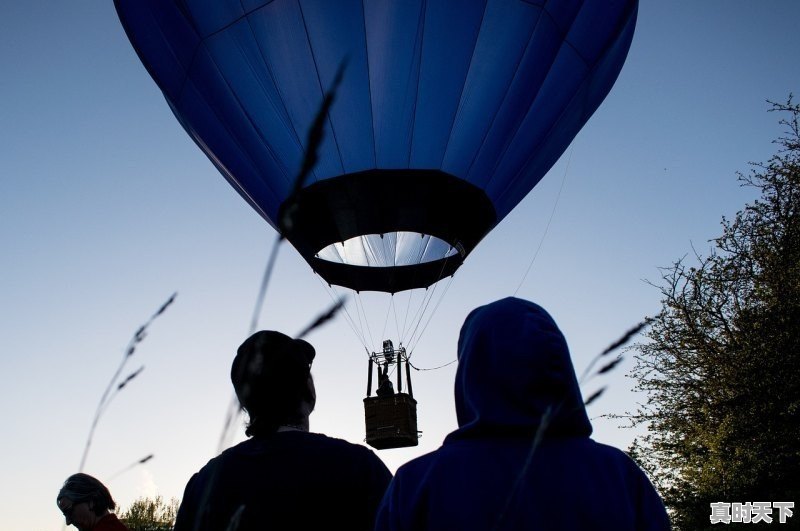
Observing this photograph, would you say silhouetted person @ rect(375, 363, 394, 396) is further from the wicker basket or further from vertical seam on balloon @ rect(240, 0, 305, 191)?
vertical seam on balloon @ rect(240, 0, 305, 191)

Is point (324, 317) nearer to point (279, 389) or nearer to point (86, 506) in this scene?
point (279, 389)

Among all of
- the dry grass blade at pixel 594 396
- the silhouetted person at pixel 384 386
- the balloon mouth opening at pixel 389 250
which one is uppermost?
the balloon mouth opening at pixel 389 250

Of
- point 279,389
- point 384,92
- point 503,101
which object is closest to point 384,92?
point 384,92

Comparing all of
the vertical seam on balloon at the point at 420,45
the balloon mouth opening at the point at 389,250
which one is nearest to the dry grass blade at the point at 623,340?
the vertical seam on balloon at the point at 420,45

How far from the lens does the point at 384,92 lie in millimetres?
7566

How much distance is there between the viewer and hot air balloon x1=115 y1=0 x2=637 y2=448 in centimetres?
728

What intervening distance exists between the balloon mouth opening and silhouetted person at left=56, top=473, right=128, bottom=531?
5345 millimetres

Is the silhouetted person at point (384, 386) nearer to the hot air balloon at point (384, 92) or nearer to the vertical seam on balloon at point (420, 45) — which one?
the hot air balloon at point (384, 92)

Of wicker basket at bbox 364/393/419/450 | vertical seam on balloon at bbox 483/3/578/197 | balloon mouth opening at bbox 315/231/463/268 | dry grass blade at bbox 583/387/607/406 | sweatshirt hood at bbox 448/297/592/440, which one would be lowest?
dry grass blade at bbox 583/387/607/406

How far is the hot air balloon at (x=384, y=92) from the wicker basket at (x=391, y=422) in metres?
2.18

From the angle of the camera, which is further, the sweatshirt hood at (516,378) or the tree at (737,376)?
the tree at (737,376)

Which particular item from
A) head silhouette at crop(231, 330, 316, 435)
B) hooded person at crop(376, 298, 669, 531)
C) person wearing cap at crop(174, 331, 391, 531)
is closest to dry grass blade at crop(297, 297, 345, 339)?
hooded person at crop(376, 298, 669, 531)

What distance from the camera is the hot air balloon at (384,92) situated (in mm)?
7277

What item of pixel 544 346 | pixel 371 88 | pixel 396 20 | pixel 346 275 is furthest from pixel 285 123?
pixel 544 346
